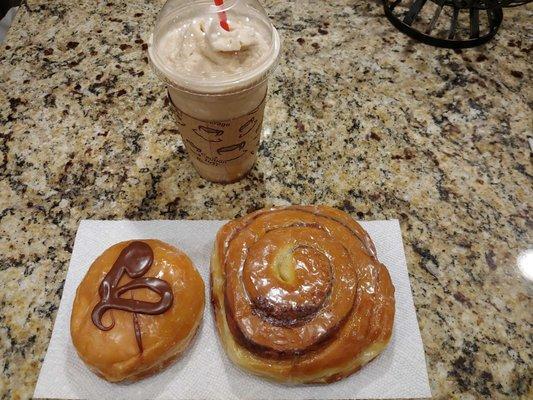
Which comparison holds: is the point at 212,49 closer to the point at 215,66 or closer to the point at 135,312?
the point at 215,66

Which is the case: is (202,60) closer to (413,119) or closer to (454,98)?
(413,119)

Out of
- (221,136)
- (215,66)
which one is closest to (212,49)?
(215,66)

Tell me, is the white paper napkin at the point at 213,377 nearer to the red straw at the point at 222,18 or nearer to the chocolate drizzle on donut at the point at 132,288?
the chocolate drizzle on donut at the point at 132,288

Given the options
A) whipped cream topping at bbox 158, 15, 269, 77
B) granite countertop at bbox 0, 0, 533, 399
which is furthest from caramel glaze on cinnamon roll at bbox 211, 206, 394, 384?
whipped cream topping at bbox 158, 15, 269, 77

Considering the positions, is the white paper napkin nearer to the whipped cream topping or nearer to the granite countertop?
the granite countertop

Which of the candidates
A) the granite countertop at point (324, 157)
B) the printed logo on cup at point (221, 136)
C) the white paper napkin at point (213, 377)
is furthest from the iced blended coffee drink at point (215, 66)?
the white paper napkin at point (213, 377)

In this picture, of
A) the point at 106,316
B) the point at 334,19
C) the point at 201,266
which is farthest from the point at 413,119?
the point at 106,316

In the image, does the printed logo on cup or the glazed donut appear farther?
the printed logo on cup
